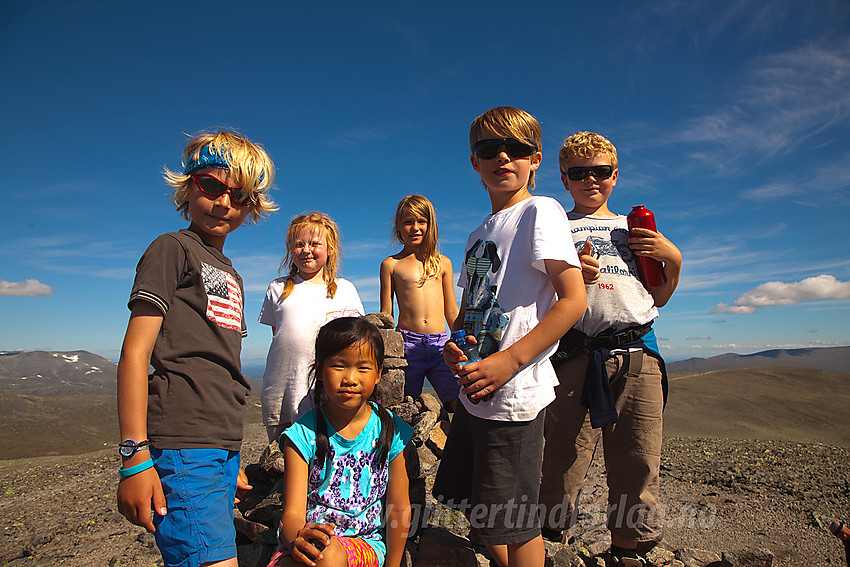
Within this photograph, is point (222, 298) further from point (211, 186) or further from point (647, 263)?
point (647, 263)

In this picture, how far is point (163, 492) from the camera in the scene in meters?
2.02

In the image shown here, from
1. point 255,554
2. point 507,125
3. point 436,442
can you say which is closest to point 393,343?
point 436,442

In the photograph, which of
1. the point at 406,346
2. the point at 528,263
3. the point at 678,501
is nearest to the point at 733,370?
the point at 678,501

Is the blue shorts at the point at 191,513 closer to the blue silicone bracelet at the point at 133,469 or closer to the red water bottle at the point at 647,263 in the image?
the blue silicone bracelet at the point at 133,469

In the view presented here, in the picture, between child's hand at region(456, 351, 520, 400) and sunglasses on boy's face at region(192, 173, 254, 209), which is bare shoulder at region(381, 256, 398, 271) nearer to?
sunglasses on boy's face at region(192, 173, 254, 209)

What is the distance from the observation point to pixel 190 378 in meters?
2.18

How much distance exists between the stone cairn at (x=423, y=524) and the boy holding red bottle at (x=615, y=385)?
0.67m

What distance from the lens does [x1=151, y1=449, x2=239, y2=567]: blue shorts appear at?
2.02 metres

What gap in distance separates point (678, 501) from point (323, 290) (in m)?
5.70

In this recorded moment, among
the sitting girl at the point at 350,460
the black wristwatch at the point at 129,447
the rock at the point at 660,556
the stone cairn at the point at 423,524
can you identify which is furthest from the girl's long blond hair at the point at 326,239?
the rock at the point at 660,556

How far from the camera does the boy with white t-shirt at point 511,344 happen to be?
231 cm

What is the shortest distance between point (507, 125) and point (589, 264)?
3.58 feet

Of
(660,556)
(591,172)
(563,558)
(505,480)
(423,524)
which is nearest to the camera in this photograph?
(505,480)

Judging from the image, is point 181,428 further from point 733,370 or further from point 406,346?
point 733,370
